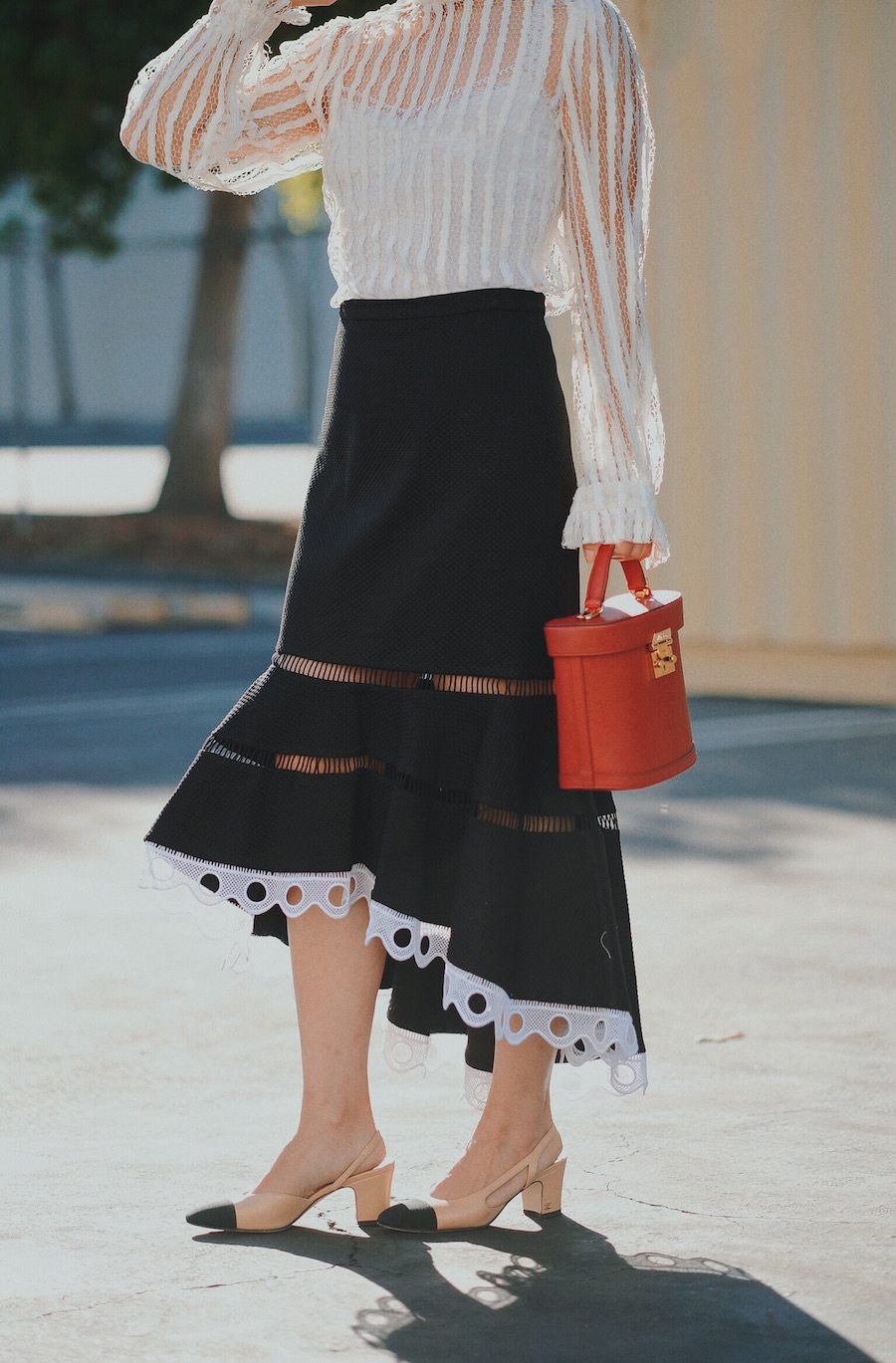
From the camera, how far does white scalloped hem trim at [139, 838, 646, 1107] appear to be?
3127 mm

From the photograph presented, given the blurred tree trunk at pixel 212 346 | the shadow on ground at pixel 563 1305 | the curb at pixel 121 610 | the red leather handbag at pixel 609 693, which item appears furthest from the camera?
the blurred tree trunk at pixel 212 346

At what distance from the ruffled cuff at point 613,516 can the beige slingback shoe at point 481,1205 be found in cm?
89

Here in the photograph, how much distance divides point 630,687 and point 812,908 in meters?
2.47

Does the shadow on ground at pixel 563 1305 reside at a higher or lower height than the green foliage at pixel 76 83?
lower

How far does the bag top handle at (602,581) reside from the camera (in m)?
3.10

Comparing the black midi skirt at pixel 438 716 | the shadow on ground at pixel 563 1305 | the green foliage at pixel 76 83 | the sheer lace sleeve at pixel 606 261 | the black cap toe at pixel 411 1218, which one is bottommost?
the shadow on ground at pixel 563 1305

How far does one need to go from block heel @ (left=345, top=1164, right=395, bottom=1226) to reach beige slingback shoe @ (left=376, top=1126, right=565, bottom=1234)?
29 mm

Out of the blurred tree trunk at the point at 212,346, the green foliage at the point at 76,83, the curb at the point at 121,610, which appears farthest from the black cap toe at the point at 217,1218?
the blurred tree trunk at the point at 212,346

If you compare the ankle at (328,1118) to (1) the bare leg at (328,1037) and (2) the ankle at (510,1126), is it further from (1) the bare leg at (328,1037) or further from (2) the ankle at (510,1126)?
(2) the ankle at (510,1126)

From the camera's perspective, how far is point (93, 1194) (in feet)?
11.0

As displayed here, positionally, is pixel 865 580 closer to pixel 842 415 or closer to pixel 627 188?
pixel 842 415

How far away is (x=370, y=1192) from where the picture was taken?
325cm

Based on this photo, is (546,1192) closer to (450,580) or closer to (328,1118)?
(328,1118)

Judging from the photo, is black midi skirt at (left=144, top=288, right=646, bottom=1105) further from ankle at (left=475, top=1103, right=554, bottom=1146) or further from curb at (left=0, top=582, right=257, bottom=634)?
curb at (left=0, top=582, right=257, bottom=634)
